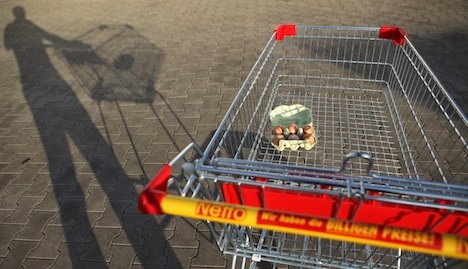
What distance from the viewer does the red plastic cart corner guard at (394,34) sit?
290cm

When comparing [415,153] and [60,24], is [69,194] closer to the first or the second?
[415,153]

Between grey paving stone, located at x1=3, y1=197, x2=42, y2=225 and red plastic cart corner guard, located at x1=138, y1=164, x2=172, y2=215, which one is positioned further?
grey paving stone, located at x1=3, y1=197, x2=42, y2=225

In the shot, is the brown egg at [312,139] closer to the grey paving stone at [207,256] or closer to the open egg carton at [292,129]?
the open egg carton at [292,129]

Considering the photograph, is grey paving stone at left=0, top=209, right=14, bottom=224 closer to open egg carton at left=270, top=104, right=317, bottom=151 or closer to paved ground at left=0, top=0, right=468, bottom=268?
paved ground at left=0, top=0, right=468, bottom=268

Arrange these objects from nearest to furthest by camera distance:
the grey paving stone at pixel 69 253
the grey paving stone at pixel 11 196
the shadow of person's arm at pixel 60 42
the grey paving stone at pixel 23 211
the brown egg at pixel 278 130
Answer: the grey paving stone at pixel 69 253, the brown egg at pixel 278 130, the grey paving stone at pixel 23 211, the grey paving stone at pixel 11 196, the shadow of person's arm at pixel 60 42

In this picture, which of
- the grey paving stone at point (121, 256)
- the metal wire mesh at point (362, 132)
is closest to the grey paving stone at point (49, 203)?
the grey paving stone at point (121, 256)

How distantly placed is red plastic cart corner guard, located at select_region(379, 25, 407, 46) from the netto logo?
2514 millimetres

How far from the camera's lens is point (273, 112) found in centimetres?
320

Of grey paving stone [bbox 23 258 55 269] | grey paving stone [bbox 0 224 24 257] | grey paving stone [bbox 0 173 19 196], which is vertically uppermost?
grey paving stone [bbox 0 173 19 196]

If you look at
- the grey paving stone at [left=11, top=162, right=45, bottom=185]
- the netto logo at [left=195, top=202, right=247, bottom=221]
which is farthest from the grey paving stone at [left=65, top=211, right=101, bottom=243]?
the netto logo at [left=195, top=202, right=247, bottom=221]

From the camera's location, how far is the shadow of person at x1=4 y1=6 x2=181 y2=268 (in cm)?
293

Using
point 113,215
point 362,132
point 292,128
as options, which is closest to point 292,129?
point 292,128

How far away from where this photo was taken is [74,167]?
3.76 meters

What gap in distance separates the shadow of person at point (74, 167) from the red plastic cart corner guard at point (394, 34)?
9.30 ft
